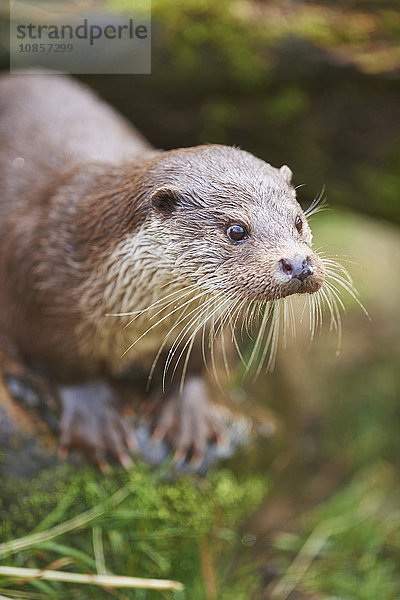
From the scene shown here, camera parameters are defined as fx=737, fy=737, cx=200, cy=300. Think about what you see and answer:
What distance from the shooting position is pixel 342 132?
129 inches

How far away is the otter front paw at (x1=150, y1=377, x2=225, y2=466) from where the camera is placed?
8.57 ft

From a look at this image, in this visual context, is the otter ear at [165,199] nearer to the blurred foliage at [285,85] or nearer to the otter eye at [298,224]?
the otter eye at [298,224]

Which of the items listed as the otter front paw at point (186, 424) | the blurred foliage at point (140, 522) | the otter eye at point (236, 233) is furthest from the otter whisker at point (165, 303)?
the blurred foliage at point (140, 522)

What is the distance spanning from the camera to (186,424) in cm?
262

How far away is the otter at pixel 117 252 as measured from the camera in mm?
1846

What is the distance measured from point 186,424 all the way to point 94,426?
1.09 ft

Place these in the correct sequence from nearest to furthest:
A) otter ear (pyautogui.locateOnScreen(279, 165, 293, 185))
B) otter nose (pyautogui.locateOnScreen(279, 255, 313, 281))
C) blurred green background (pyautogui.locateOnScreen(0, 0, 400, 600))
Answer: otter nose (pyautogui.locateOnScreen(279, 255, 313, 281)) < otter ear (pyautogui.locateOnScreen(279, 165, 293, 185)) < blurred green background (pyautogui.locateOnScreen(0, 0, 400, 600))

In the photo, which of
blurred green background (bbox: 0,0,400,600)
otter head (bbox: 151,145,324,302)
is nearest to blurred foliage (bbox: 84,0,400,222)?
blurred green background (bbox: 0,0,400,600)

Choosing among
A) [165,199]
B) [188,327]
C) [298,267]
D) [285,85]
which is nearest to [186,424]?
[188,327]

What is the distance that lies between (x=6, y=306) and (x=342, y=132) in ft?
5.51

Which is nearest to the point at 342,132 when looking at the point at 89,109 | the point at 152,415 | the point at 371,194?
the point at 371,194

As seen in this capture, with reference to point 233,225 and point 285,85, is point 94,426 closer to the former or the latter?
point 233,225

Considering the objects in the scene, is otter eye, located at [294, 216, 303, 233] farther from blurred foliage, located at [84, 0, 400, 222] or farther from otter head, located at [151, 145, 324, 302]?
blurred foliage, located at [84, 0, 400, 222]

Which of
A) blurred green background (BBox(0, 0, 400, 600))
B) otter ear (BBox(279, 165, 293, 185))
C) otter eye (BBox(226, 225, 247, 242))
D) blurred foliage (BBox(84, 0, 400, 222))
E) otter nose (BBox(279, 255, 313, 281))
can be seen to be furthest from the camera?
blurred foliage (BBox(84, 0, 400, 222))
